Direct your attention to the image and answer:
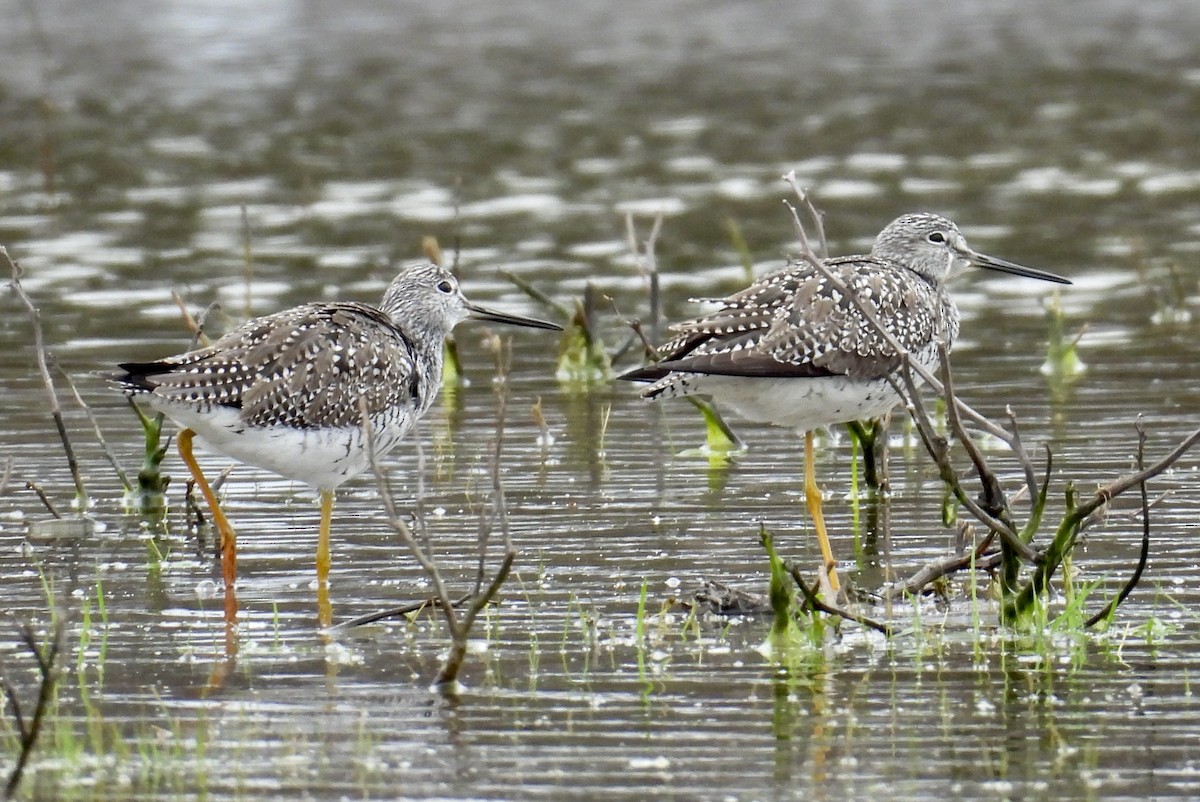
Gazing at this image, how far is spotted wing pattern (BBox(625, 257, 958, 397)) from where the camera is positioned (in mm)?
9359

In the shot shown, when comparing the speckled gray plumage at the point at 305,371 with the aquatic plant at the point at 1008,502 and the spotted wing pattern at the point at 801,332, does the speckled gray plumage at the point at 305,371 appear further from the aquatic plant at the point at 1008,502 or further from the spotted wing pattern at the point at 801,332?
the aquatic plant at the point at 1008,502

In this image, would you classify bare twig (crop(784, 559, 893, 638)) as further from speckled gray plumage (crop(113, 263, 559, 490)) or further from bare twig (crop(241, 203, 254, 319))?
bare twig (crop(241, 203, 254, 319))

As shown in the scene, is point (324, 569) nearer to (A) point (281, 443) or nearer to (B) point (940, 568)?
(A) point (281, 443)

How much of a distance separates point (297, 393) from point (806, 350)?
2421 millimetres

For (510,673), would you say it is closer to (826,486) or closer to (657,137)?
(826,486)

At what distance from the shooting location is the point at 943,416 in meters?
12.1

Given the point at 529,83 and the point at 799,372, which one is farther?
the point at 529,83

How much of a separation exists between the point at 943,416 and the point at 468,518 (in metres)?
3.31

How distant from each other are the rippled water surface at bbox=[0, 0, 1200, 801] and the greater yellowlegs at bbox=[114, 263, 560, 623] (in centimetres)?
35

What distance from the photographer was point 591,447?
12031mm

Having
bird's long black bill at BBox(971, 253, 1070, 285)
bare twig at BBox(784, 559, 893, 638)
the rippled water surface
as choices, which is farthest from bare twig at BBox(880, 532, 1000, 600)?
bird's long black bill at BBox(971, 253, 1070, 285)

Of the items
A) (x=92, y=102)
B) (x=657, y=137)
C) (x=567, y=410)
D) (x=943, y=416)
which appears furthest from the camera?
(x=92, y=102)

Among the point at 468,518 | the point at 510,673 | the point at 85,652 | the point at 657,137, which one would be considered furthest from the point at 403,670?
the point at 657,137

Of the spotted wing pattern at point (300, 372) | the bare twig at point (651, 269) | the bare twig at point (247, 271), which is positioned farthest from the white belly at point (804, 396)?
the bare twig at point (247, 271)
